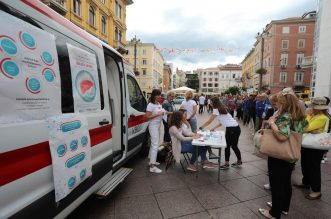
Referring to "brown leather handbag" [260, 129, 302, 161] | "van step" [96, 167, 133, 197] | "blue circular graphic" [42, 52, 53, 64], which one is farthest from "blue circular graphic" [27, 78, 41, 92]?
"brown leather handbag" [260, 129, 302, 161]

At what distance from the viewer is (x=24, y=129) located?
1.49 metres

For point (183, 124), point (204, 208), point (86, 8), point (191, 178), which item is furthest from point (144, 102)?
point (86, 8)

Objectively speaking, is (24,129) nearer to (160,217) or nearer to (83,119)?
(83,119)

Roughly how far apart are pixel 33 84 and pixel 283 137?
8.77 ft

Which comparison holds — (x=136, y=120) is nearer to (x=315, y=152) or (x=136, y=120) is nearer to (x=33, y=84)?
(x=33, y=84)

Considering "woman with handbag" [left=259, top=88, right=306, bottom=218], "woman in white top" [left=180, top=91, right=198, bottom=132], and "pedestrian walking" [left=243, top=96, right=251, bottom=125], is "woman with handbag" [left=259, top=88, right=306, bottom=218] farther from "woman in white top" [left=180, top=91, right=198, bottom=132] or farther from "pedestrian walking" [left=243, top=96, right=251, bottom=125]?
"pedestrian walking" [left=243, top=96, right=251, bottom=125]

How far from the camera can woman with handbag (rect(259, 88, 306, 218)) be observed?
2.47 meters

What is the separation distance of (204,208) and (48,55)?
282 cm

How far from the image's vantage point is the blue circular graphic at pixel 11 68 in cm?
138

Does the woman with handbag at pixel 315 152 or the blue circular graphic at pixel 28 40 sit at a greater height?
the blue circular graphic at pixel 28 40

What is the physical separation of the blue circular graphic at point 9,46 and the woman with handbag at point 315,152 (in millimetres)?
3859

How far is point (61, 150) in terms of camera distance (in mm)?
1842

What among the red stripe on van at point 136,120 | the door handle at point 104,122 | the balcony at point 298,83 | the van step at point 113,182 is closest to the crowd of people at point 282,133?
the red stripe on van at point 136,120

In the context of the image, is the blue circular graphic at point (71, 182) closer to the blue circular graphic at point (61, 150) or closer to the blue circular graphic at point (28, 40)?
the blue circular graphic at point (61, 150)
